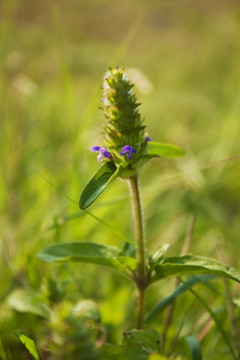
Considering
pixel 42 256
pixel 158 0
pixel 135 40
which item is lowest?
pixel 42 256

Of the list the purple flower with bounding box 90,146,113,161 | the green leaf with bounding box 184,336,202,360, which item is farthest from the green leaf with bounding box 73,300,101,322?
the purple flower with bounding box 90,146,113,161

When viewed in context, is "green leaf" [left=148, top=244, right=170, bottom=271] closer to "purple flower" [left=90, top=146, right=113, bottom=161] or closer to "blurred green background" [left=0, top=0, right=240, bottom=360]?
"blurred green background" [left=0, top=0, right=240, bottom=360]

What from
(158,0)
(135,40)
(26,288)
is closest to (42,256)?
(26,288)

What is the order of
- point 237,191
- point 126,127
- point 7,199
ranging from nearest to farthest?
1. point 126,127
2. point 7,199
3. point 237,191

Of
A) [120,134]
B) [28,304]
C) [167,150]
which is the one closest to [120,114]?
[120,134]

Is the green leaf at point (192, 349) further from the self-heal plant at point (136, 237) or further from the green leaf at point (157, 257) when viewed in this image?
the green leaf at point (157, 257)

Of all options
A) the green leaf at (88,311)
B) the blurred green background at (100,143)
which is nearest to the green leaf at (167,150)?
the blurred green background at (100,143)

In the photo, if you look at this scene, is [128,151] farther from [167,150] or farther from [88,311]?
[88,311]

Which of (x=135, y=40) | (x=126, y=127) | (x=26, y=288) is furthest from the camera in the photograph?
(x=135, y=40)

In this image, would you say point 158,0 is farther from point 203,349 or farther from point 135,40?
point 203,349
